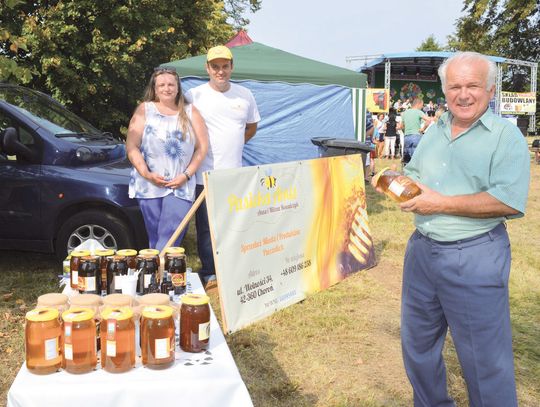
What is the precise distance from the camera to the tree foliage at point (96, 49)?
456 inches

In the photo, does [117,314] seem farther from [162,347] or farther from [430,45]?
[430,45]

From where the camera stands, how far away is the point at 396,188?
2.41 meters

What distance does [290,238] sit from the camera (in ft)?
15.8

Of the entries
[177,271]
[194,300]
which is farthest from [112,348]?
[177,271]

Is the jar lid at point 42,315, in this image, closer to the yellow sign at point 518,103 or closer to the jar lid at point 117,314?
the jar lid at point 117,314

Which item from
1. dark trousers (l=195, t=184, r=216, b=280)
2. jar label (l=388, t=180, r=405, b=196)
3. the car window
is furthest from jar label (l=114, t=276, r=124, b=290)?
the car window

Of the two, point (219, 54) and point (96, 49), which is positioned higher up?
point (96, 49)

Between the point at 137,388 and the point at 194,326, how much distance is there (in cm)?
34

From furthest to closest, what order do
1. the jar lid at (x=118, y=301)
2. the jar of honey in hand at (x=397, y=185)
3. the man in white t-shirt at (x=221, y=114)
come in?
the man in white t-shirt at (x=221, y=114) < the jar of honey in hand at (x=397, y=185) < the jar lid at (x=118, y=301)

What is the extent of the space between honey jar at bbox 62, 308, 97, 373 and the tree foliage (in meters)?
10.4

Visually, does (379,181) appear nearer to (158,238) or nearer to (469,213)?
(469,213)

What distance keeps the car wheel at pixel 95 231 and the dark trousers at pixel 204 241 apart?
659mm

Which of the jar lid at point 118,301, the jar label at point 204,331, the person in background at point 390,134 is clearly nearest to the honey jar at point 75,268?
the jar lid at point 118,301

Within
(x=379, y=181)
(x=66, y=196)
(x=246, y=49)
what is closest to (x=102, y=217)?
(x=66, y=196)
